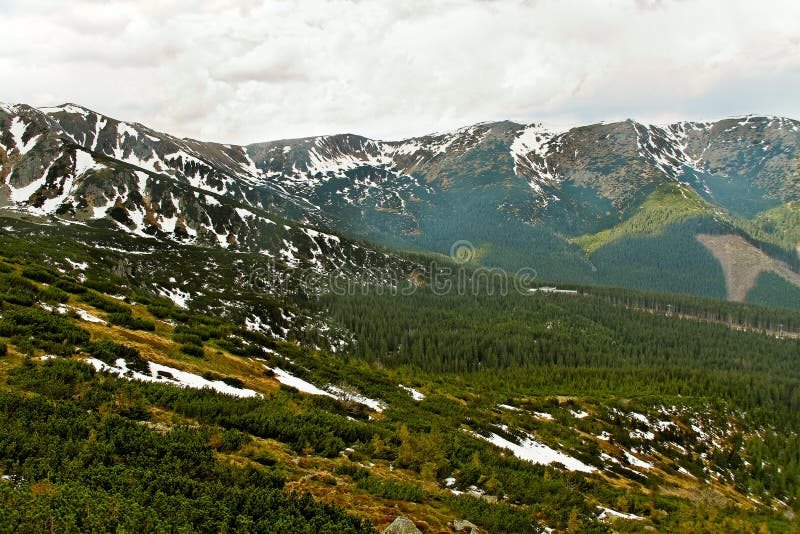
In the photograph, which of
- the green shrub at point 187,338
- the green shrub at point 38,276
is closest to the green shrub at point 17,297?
the green shrub at point 38,276

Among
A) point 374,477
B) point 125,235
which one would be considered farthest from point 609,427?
point 125,235

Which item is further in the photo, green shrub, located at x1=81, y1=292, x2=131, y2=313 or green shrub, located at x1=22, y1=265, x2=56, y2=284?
green shrub, located at x1=22, y1=265, x2=56, y2=284

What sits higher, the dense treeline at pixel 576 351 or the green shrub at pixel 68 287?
the green shrub at pixel 68 287

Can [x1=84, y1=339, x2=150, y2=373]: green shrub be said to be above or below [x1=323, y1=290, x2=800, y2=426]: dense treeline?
above

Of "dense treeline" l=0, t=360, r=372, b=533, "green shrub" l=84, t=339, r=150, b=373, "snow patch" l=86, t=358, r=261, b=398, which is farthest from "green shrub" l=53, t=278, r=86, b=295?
"dense treeline" l=0, t=360, r=372, b=533

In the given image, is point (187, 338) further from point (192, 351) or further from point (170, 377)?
point (170, 377)

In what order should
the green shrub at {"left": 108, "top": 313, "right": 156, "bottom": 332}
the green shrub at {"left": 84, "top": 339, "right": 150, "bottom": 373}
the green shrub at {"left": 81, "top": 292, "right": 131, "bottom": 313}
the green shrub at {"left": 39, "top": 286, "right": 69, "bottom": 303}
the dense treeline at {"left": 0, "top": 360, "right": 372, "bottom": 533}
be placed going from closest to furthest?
the dense treeline at {"left": 0, "top": 360, "right": 372, "bottom": 533}
the green shrub at {"left": 84, "top": 339, "right": 150, "bottom": 373}
the green shrub at {"left": 39, "top": 286, "right": 69, "bottom": 303}
the green shrub at {"left": 108, "top": 313, "right": 156, "bottom": 332}
the green shrub at {"left": 81, "top": 292, "right": 131, "bottom": 313}

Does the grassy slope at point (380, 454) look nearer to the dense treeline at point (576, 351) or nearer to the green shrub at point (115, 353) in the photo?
the green shrub at point (115, 353)

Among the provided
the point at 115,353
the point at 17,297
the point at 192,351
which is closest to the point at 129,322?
A: the point at 192,351

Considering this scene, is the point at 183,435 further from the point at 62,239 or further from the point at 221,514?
the point at 62,239

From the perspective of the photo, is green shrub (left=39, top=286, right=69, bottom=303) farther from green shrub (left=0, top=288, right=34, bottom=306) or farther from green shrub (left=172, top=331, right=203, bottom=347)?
green shrub (left=172, top=331, right=203, bottom=347)

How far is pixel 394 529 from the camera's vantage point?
10430 mm

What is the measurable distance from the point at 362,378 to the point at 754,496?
68559 millimetres

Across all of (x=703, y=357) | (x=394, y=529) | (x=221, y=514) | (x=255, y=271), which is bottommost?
(x=703, y=357)
